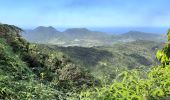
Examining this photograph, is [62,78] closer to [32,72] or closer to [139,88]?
[32,72]

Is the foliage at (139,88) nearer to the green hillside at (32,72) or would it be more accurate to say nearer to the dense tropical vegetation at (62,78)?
the dense tropical vegetation at (62,78)

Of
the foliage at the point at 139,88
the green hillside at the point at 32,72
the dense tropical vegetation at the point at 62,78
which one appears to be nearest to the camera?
the foliage at the point at 139,88

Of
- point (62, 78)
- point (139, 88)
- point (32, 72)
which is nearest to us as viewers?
point (139, 88)

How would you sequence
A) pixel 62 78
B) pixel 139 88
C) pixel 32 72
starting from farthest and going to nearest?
pixel 62 78
pixel 32 72
pixel 139 88

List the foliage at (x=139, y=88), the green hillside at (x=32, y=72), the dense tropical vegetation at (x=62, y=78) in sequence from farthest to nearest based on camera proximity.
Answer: the green hillside at (x=32, y=72) → the dense tropical vegetation at (x=62, y=78) → the foliage at (x=139, y=88)

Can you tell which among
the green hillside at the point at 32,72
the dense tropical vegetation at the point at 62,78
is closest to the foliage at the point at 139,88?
the dense tropical vegetation at the point at 62,78

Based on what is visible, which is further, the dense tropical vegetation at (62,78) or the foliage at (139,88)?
the dense tropical vegetation at (62,78)

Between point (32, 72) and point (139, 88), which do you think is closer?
point (139, 88)

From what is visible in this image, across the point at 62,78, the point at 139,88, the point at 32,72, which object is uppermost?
the point at 139,88

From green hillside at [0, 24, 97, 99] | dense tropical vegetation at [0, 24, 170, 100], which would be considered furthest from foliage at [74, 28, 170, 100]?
green hillside at [0, 24, 97, 99]

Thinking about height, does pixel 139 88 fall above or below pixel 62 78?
above

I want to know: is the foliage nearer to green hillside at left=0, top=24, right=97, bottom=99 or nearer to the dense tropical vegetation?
the dense tropical vegetation

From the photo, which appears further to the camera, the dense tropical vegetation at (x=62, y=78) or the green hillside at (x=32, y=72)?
the green hillside at (x=32, y=72)

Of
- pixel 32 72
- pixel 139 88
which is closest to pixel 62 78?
pixel 32 72
